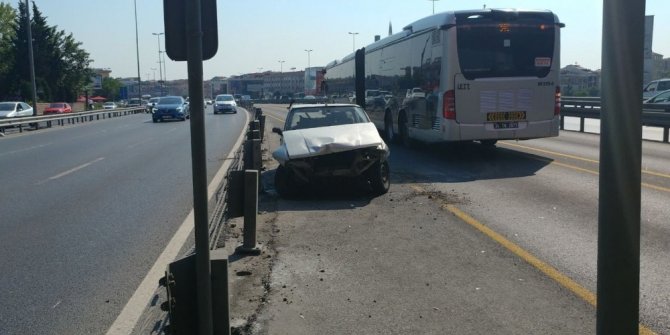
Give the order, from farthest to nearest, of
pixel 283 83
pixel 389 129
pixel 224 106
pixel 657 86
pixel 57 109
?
1. pixel 283 83
2. pixel 224 106
3. pixel 57 109
4. pixel 657 86
5. pixel 389 129

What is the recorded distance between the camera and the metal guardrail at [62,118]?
1281 inches

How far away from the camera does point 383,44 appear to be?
21125 mm

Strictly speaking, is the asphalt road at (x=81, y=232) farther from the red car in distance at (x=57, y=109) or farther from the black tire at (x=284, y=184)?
the red car in distance at (x=57, y=109)

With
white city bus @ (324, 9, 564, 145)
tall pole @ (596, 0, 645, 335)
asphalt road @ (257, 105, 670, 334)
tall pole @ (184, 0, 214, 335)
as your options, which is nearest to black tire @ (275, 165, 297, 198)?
asphalt road @ (257, 105, 670, 334)

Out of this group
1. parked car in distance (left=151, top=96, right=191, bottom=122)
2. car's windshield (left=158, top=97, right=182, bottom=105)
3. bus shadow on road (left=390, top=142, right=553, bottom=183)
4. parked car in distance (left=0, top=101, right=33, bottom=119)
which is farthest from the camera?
car's windshield (left=158, top=97, right=182, bottom=105)

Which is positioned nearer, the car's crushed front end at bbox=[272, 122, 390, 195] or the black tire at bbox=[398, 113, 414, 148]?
the car's crushed front end at bbox=[272, 122, 390, 195]

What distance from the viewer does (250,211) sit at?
704cm

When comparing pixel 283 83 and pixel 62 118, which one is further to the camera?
pixel 283 83

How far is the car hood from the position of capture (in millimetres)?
10117

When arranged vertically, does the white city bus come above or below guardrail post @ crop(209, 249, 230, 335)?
above

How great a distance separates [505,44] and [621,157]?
477 inches

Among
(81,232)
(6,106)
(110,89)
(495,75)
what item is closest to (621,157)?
(81,232)

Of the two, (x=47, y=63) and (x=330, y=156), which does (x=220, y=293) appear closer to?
(x=330, y=156)

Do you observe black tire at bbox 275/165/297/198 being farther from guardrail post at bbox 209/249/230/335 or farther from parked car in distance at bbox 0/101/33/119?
parked car in distance at bbox 0/101/33/119
